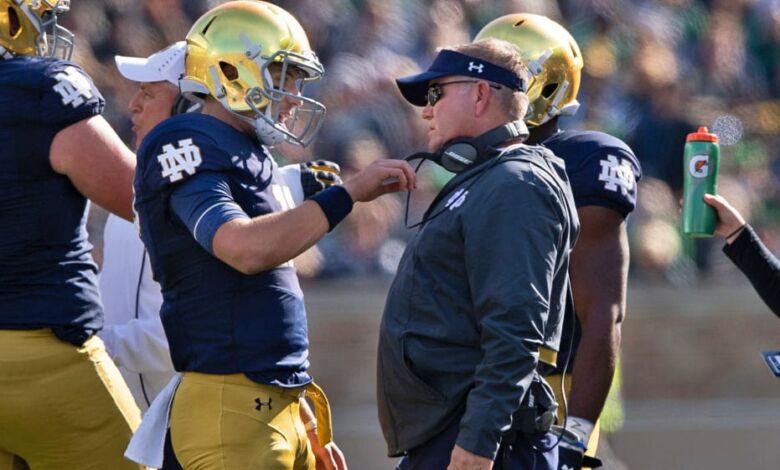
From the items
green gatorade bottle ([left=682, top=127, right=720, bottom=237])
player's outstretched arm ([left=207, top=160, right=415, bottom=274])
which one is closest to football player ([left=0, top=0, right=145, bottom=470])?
player's outstretched arm ([left=207, top=160, right=415, bottom=274])

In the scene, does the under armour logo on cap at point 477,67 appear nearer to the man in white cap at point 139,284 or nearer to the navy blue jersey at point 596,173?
the navy blue jersey at point 596,173

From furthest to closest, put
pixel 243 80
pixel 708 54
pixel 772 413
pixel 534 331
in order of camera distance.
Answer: pixel 708 54 < pixel 772 413 < pixel 243 80 < pixel 534 331

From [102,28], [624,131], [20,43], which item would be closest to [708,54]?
[624,131]

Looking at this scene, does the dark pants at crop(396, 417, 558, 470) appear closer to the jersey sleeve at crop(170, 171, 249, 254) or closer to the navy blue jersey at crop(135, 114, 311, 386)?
the navy blue jersey at crop(135, 114, 311, 386)

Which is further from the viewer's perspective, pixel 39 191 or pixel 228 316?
pixel 39 191

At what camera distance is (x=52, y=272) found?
4.29 meters

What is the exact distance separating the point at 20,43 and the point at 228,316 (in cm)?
117

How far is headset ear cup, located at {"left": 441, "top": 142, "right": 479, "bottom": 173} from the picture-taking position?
12.9 ft

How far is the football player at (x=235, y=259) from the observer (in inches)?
148

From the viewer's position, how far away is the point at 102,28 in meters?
9.04

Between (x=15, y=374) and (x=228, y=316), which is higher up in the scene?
(x=228, y=316)

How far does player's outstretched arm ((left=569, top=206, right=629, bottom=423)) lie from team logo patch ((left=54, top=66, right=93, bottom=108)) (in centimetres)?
149

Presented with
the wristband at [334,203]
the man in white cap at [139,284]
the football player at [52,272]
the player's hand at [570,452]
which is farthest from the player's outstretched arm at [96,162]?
the player's hand at [570,452]

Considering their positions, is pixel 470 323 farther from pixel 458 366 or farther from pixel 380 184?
pixel 380 184
